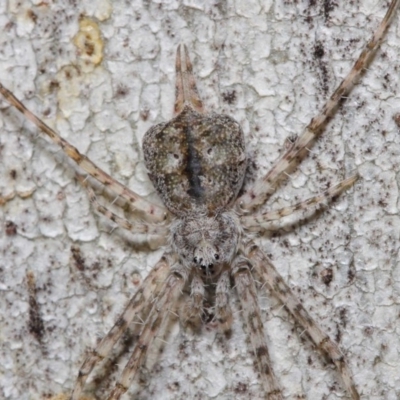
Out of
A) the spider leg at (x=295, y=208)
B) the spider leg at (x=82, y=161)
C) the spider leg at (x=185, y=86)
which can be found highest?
the spider leg at (x=185, y=86)

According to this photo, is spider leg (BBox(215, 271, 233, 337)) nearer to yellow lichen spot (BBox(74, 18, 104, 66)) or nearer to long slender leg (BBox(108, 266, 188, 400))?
long slender leg (BBox(108, 266, 188, 400))

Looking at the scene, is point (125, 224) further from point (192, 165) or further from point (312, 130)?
point (312, 130)

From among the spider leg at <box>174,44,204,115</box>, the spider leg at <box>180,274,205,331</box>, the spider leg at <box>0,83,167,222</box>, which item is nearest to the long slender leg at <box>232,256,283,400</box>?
the spider leg at <box>180,274,205,331</box>

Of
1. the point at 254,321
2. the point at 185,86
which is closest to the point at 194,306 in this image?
the point at 254,321

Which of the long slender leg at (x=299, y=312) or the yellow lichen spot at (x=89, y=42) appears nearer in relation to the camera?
the long slender leg at (x=299, y=312)

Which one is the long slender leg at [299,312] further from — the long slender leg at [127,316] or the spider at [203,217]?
the long slender leg at [127,316]

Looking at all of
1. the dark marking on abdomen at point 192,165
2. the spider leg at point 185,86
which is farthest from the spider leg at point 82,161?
the spider leg at point 185,86
